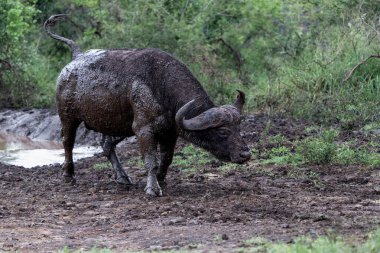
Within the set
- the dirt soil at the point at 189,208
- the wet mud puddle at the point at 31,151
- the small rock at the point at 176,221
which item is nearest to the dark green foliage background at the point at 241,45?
the wet mud puddle at the point at 31,151

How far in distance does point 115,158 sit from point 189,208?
2.88m

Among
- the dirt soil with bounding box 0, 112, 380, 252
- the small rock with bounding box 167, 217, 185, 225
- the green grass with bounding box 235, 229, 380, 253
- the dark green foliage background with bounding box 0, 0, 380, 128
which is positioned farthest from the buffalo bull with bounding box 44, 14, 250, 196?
the dark green foliage background with bounding box 0, 0, 380, 128

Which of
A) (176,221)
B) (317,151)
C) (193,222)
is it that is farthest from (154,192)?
(317,151)

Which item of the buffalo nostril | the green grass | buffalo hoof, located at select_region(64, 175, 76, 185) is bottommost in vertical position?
buffalo hoof, located at select_region(64, 175, 76, 185)

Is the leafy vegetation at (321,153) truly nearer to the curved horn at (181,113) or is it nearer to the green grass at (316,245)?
the curved horn at (181,113)

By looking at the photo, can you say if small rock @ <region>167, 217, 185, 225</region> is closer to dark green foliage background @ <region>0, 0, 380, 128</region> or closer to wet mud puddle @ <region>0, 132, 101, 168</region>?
dark green foliage background @ <region>0, 0, 380, 128</region>

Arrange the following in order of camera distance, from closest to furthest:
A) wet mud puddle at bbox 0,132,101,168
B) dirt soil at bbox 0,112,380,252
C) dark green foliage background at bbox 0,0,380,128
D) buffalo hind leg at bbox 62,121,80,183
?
dirt soil at bbox 0,112,380,252
buffalo hind leg at bbox 62,121,80,183
wet mud puddle at bbox 0,132,101,168
dark green foliage background at bbox 0,0,380,128

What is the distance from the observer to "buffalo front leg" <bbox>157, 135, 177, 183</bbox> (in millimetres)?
11055

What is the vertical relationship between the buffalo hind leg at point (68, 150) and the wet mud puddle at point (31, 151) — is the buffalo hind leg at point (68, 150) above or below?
above

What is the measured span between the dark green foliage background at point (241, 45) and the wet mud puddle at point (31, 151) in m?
2.43

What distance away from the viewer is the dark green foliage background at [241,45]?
675 inches

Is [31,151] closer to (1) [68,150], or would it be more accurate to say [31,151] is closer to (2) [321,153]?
(1) [68,150]

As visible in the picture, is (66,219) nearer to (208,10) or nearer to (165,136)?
(165,136)

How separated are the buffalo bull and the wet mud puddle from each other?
205 inches
